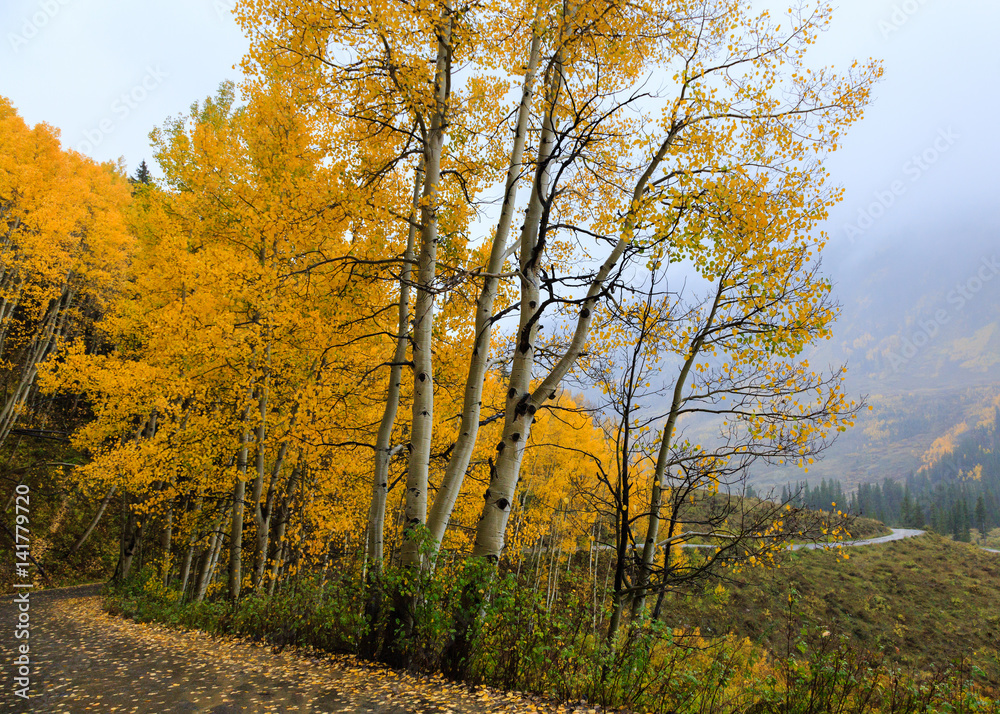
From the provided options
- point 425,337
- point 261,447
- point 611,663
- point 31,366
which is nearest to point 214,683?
point 611,663

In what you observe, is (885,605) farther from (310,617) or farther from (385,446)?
(310,617)

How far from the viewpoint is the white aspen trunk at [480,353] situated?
15.1 feet

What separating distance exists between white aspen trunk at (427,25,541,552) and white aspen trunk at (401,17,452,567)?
0.23m

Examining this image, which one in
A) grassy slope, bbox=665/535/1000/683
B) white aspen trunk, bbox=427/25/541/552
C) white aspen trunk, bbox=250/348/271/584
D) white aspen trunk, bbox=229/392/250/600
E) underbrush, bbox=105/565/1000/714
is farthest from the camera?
grassy slope, bbox=665/535/1000/683

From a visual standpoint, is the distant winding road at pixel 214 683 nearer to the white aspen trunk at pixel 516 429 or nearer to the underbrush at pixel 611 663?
the underbrush at pixel 611 663

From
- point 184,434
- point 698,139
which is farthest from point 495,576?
point 184,434

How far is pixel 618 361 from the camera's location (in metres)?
5.60

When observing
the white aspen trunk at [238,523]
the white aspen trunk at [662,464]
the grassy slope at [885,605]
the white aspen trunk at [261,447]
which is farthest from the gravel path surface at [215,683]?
the grassy slope at [885,605]

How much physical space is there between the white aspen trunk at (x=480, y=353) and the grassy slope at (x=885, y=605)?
17243 mm

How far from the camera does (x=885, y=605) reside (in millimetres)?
24047

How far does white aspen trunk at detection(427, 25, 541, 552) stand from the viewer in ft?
15.1

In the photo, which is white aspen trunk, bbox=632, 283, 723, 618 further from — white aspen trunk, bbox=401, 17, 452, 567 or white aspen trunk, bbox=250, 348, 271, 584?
white aspen trunk, bbox=250, 348, 271, 584

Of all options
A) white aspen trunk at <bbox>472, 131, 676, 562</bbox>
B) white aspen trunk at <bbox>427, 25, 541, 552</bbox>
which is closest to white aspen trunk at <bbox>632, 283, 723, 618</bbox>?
white aspen trunk at <bbox>472, 131, 676, 562</bbox>

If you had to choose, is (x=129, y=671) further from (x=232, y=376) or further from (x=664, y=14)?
(x=664, y=14)
